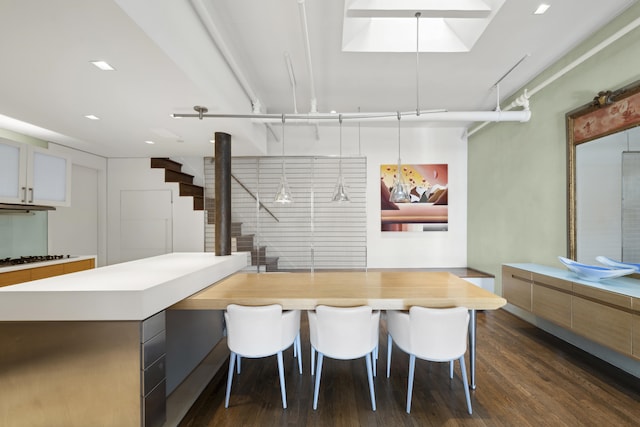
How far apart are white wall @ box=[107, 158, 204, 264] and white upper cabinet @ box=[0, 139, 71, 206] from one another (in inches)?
40.8

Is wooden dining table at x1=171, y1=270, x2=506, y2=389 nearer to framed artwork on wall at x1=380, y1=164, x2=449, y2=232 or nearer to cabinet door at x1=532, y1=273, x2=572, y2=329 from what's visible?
cabinet door at x1=532, y1=273, x2=572, y2=329

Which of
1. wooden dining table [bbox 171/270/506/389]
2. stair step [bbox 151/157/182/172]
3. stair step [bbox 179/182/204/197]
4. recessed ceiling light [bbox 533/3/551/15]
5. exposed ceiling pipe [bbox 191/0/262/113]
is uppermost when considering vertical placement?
recessed ceiling light [bbox 533/3/551/15]

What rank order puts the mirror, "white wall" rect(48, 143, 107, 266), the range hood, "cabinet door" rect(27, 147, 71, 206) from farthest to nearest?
"white wall" rect(48, 143, 107, 266) → "cabinet door" rect(27, 147, 71, 206) → the range hood → the mirror

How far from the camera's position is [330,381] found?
2.50 m

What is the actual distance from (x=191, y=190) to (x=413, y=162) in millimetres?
4206

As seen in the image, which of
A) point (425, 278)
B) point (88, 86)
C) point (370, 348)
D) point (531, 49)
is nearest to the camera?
point (370, 348)

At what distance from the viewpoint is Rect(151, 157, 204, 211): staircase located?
5.09 metres

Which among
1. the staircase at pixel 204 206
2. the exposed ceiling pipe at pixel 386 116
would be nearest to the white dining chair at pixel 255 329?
the exposed ceiling pipe at pixel 386 116

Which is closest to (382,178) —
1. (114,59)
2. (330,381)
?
(330,381)

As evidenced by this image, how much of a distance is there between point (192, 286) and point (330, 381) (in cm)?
143

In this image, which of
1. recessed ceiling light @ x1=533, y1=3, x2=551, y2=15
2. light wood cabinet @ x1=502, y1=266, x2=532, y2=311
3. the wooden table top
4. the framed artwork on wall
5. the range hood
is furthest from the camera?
the framed artwork on wall

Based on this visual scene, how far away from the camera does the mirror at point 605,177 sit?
8.34 feet

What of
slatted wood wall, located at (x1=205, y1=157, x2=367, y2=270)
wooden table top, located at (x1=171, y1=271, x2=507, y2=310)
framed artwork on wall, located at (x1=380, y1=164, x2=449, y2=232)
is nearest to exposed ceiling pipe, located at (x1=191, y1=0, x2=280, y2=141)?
wooden table top, located at (x1=171, y1=271, x2=507, y2=310)

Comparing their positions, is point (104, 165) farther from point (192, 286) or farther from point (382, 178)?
point (382, 178)
